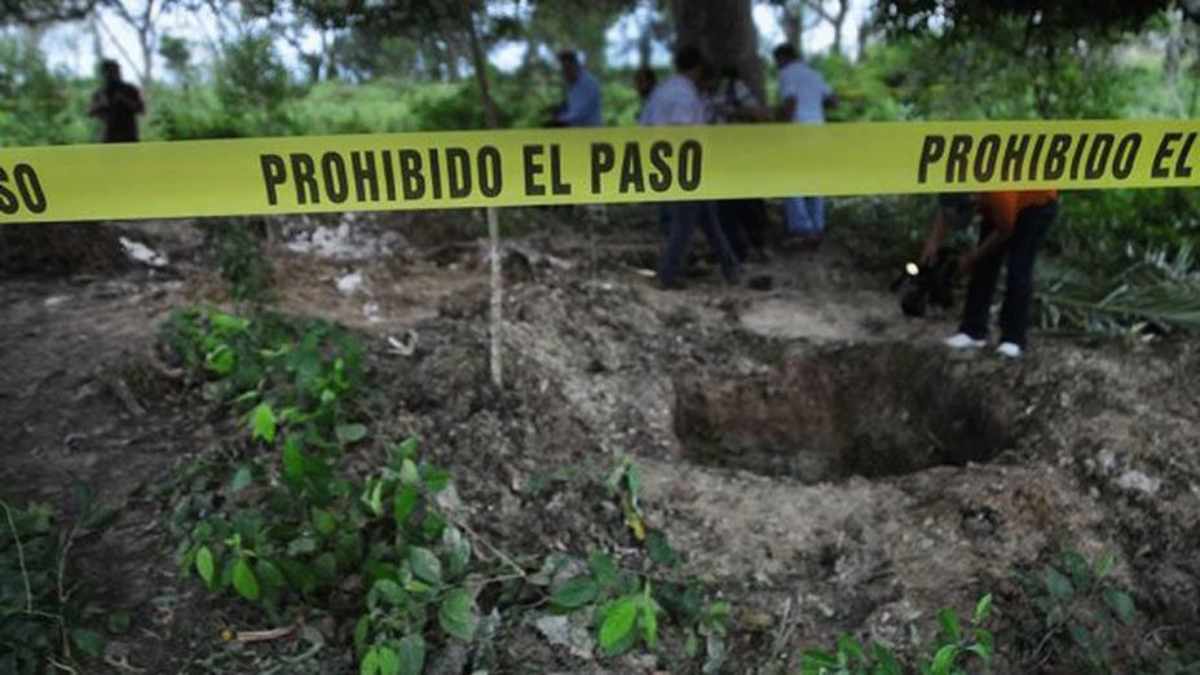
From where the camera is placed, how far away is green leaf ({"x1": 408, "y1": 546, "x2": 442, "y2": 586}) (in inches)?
115

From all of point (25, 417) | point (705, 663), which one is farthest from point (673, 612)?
point (25, 417)

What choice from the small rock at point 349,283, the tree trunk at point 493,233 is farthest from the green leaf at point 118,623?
the small rock at point 349,283

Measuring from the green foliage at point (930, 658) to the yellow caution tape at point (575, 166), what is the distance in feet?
4.76

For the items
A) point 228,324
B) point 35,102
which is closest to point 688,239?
point 228,324

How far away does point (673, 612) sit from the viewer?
10.6ft

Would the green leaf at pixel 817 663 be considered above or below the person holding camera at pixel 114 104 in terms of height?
below

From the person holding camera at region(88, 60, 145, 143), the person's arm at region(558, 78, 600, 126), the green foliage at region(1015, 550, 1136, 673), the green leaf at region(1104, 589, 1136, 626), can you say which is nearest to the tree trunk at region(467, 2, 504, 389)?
the green foliage at region(1015, 550, 1136, 673)

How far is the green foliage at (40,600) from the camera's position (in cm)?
271

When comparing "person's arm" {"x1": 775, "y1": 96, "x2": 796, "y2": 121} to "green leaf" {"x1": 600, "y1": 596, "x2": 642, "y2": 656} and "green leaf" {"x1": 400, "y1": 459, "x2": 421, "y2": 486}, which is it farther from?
"green leaf" {"x1": 600, "y1": 596, "x2": 642, "y2": 656}

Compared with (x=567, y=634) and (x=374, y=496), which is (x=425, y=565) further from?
(x=567, y=634)

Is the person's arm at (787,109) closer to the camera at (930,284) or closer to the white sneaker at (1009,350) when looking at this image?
the camera at (930,284)

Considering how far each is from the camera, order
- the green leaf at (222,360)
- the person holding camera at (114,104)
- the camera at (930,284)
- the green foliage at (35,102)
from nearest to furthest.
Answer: the green leaf at (222,360)
the camera at (930,284)
the person holding camera at (114,104)
the green foliage at (35,102)

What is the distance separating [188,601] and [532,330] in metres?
2.51

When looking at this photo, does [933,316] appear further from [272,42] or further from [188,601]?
[188,601]
